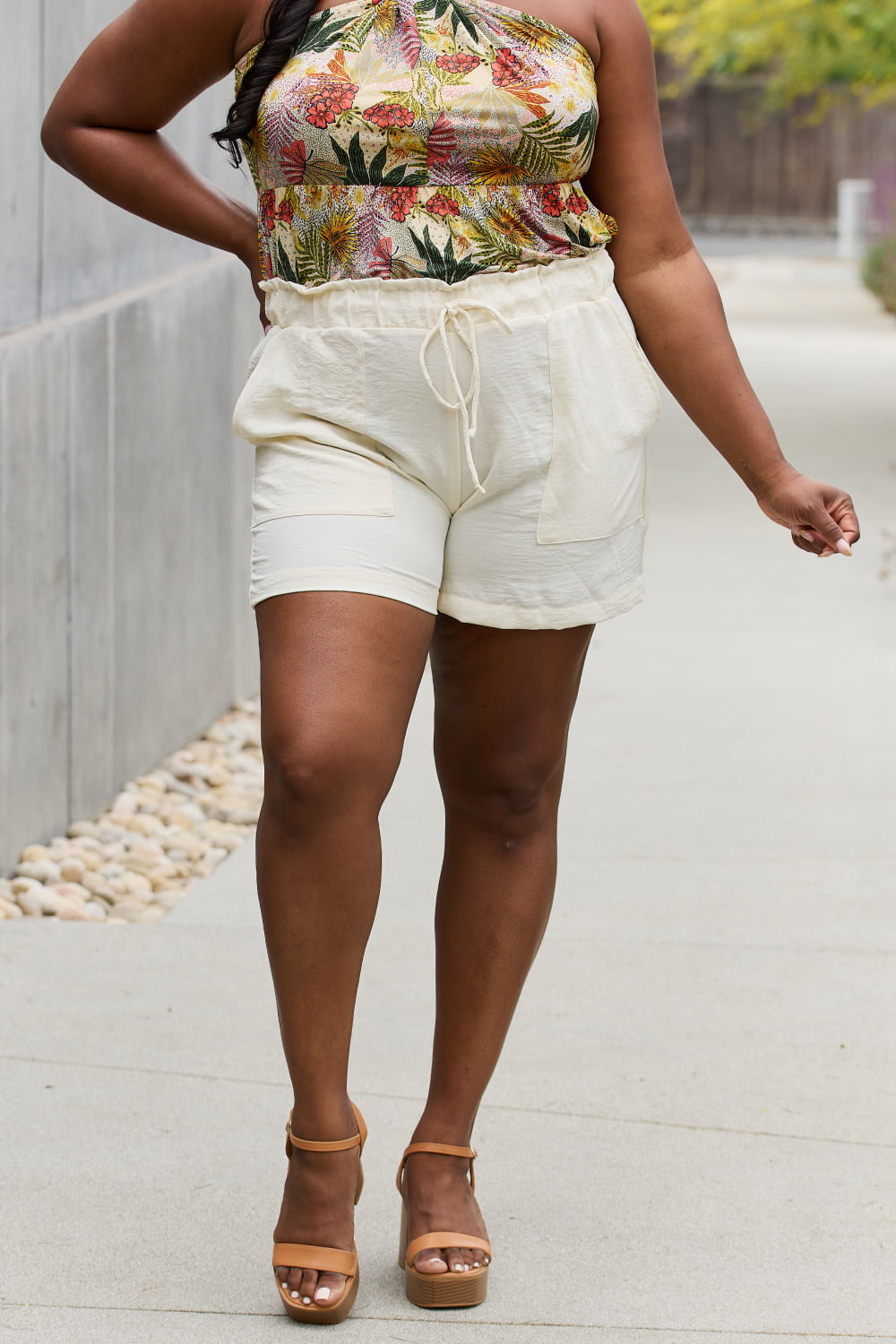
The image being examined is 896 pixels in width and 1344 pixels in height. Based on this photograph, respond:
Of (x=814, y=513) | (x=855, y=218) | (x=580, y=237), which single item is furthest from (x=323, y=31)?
(x=855, y=218)

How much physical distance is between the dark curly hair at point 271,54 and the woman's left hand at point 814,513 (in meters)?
0.84

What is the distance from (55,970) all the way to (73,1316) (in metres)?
1.31

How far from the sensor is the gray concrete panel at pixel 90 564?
14.6 ft

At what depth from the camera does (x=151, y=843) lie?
4.67 m

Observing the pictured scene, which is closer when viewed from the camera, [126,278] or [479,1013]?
[479,1013]

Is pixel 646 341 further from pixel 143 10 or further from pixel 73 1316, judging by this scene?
pixel 73 1316

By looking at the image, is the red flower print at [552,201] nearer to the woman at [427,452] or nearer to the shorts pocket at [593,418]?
the woman at [427,452]

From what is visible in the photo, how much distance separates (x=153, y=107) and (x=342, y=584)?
74 cm

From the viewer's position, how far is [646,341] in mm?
2473

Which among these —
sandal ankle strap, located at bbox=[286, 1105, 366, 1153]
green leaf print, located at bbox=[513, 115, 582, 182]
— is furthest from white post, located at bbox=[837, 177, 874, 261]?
sandal ankle strap, located at bbox=[286, 1105, 366, 1153]

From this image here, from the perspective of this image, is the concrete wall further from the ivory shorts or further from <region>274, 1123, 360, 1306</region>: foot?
<region>274, 1123, 360, 1306</region>: foot

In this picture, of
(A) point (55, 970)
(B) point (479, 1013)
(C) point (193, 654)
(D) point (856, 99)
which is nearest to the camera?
(B) point (479, 1013)

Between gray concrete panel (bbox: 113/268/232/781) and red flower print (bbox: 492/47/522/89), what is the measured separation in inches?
104

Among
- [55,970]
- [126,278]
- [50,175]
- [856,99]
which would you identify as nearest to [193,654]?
[126,278]
